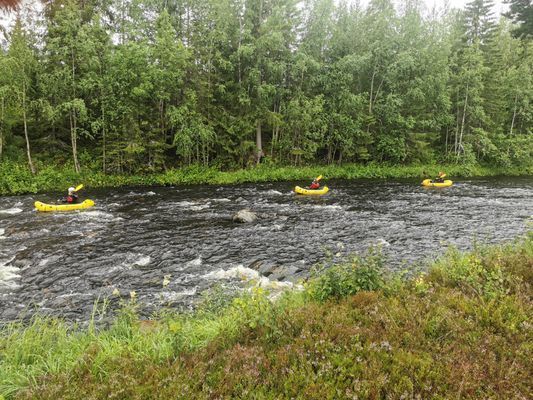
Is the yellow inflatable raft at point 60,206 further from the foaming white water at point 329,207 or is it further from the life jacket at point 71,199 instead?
the foaming white water at point 329,207

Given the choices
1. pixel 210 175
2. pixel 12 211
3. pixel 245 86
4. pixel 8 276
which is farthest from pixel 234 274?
pixel 245 86

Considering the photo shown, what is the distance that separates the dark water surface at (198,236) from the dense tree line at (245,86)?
25.8 ft

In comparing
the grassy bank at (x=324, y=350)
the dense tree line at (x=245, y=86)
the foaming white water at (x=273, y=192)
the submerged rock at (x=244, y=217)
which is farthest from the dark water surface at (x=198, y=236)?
the dense tree line at (x=245, y=86)

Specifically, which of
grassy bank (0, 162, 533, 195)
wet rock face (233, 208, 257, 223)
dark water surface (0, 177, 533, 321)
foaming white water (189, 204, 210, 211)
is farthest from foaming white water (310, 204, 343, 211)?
grassy bank (0, 162, 533, 195)

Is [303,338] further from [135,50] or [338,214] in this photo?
[135,50]

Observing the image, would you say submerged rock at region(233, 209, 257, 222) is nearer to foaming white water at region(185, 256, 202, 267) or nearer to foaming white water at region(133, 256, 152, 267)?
foaming white water at region(185, 256, 202, 267)

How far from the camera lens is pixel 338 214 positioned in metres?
18.8

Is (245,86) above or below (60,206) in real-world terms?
above

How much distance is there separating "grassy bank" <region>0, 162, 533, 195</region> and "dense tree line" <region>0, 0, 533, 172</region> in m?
1.46

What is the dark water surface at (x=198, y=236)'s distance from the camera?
9.82 meters

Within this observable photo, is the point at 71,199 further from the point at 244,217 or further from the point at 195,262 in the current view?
the point at 195,262

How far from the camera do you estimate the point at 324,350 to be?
4465 mm

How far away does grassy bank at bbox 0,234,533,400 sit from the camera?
395 centimetres

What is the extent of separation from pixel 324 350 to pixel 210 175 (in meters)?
26.7
